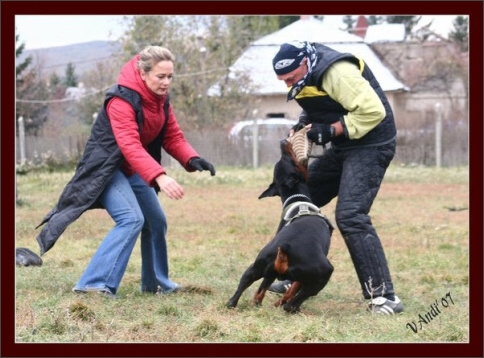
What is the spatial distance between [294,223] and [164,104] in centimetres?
139

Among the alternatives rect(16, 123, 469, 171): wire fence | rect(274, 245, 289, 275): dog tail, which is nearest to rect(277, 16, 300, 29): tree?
rect(16, 123, 469, 171): wire fence

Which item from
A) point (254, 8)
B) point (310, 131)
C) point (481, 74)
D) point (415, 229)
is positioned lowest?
point (415, 229)

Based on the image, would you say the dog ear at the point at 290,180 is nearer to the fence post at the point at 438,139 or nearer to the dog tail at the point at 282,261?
the dog tail at the point at 282,261

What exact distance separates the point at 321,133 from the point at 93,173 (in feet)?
5.51

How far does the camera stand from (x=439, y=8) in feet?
22.7

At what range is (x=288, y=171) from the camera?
21.6ft

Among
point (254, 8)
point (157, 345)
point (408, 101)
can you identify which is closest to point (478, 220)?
point (254, 8)

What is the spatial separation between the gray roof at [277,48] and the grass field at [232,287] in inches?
765

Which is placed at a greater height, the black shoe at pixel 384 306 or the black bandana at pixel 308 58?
the black bandana at pixel 308 58

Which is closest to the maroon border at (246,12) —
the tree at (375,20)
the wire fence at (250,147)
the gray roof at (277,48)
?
the wire fence at (250,147)

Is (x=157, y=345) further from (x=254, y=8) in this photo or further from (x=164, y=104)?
(x=254, y=8)

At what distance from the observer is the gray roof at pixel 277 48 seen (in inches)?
1352

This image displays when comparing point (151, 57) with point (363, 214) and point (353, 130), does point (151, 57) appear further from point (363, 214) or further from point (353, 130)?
point (363, 214)

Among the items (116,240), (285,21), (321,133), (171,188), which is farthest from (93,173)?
(285,21)
